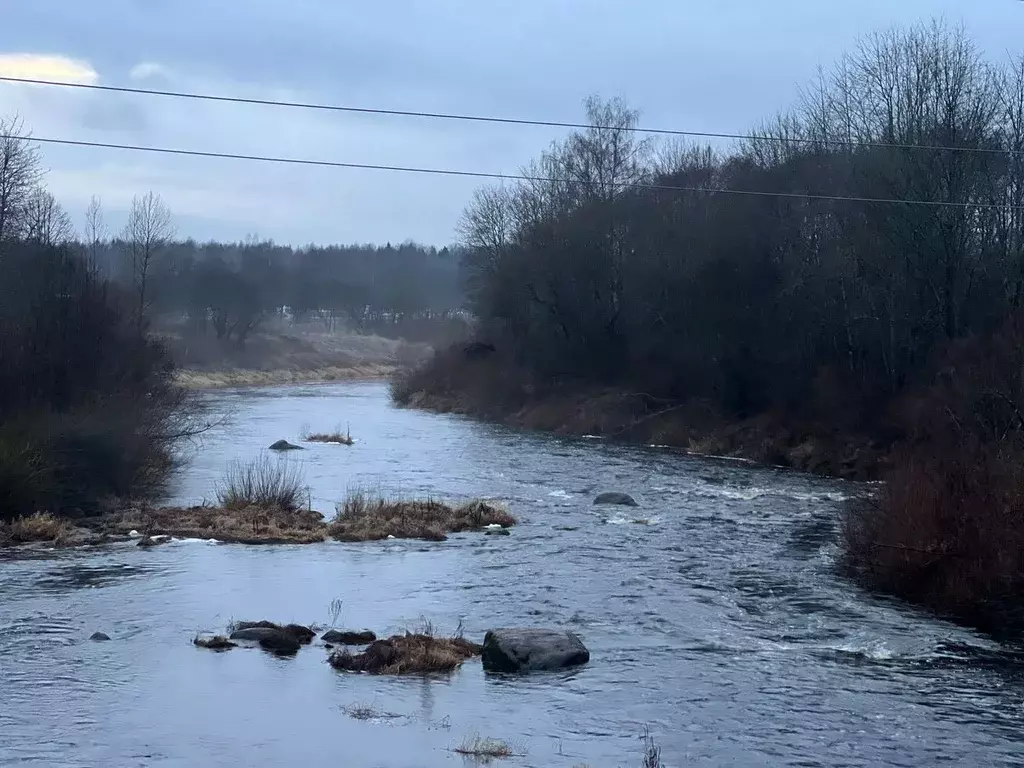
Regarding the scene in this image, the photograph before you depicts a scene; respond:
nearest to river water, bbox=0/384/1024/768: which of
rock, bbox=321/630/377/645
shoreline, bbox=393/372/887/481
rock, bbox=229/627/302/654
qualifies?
rock, bbox=229/627/302/654

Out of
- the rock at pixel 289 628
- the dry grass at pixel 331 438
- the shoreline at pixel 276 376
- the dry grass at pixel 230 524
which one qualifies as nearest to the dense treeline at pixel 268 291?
the shoreline at pixel 276 376

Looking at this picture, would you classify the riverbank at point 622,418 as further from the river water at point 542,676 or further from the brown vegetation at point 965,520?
the brown vegetation at point 965,520

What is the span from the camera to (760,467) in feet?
141

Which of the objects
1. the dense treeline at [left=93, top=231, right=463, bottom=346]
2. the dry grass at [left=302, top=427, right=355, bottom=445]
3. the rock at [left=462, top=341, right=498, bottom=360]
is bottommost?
the dry grass at [left=302, top=427, right=355, bottom=445]

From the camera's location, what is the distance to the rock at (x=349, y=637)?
17.9 m

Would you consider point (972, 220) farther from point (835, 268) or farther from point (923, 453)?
point (923, 453)

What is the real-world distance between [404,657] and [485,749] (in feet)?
13.0

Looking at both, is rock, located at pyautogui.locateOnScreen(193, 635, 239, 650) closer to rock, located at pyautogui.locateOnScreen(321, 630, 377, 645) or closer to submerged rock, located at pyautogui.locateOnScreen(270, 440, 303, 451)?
rock, located at pyautogui.locateOnScreen(321, 630, 377, 645)

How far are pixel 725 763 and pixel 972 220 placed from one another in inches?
1325

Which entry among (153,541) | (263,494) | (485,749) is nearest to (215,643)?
(485,749)

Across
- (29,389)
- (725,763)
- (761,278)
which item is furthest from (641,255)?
(725,763)

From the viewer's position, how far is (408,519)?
95.7ft

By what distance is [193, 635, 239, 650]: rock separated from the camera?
57.7 ft

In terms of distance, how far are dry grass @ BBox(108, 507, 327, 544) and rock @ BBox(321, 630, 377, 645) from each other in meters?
9.07
